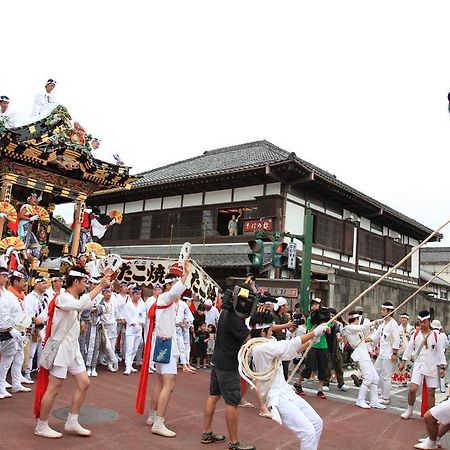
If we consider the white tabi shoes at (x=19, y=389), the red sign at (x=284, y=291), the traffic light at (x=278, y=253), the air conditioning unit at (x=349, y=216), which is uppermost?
the air conditioning unit at (x=349, y=216)

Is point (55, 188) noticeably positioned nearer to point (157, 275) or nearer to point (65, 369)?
point (157, 275)

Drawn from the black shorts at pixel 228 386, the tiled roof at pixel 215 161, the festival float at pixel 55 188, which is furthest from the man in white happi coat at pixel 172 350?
the tiled roof at pixel 215 161

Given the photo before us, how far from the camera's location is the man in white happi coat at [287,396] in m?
4.40

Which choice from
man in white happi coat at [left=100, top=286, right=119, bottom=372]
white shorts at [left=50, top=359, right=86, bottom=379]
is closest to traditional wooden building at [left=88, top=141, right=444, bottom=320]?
man in white happi coat at [left=100, top=286, right=119, bottom=372]

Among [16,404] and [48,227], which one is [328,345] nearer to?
[16,404]

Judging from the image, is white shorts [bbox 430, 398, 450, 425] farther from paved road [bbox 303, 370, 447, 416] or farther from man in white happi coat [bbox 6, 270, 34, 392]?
man in white happi coat [bbox 6, 270, 34, 392]

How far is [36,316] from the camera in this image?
8242 mm

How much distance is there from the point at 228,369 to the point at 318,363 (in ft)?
15.4

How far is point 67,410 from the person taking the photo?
257 inches

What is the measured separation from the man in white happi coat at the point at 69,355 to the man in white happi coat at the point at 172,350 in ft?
2.92

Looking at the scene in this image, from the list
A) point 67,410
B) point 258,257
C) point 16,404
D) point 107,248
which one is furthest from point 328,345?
point 107,248

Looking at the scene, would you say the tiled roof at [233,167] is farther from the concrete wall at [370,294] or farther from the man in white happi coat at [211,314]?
the man in white happi coat at [211,314]

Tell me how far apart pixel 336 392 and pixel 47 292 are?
656cm

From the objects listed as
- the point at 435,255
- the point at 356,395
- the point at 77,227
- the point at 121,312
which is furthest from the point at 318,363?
the point at 435,255
